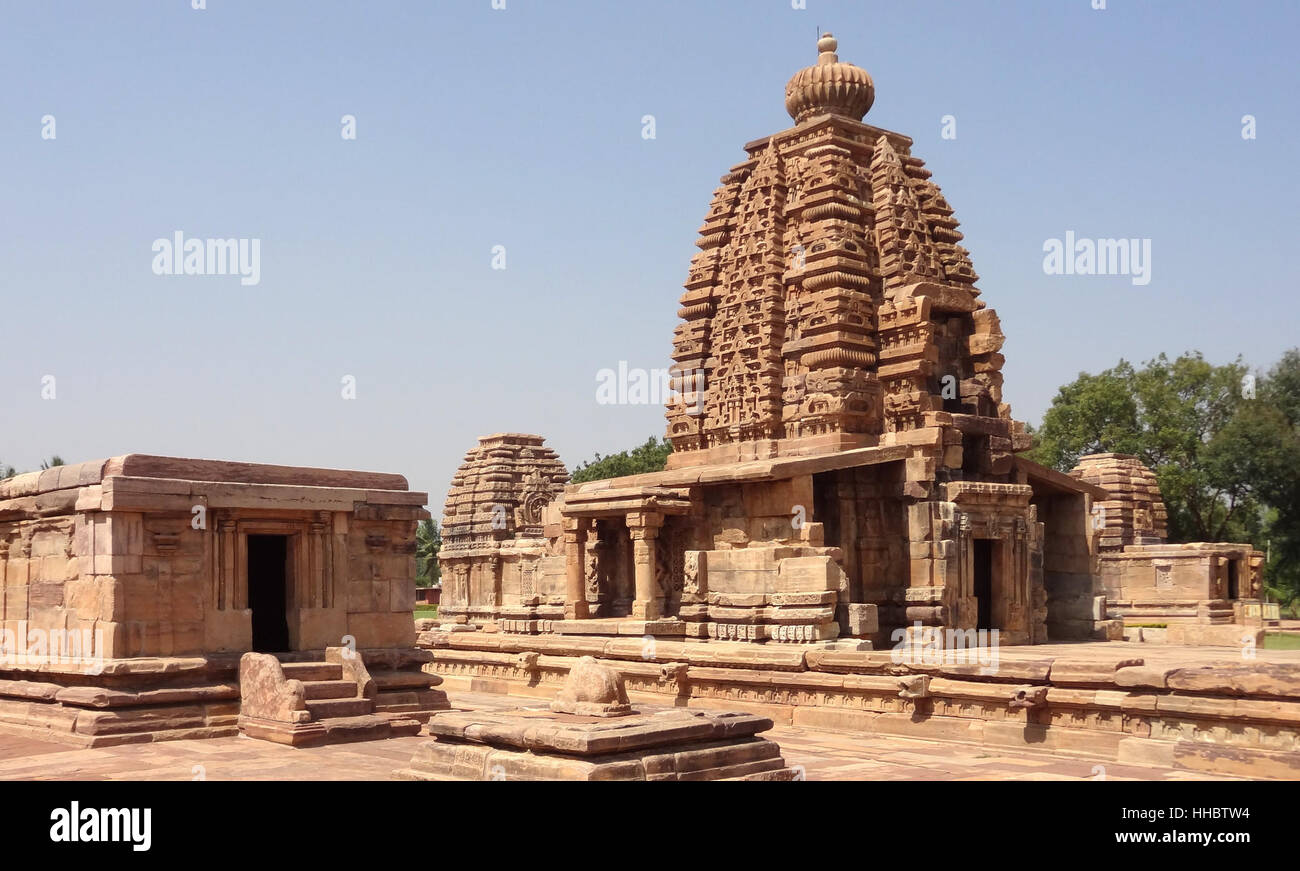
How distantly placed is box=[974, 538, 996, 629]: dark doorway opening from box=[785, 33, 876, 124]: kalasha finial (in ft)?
23.9

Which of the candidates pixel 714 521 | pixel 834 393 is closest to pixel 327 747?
pixel 714 521

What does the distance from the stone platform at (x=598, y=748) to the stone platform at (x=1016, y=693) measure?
3.76 metres

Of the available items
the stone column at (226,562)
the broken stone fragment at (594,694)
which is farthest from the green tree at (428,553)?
the broken stone fragment at (594,694)

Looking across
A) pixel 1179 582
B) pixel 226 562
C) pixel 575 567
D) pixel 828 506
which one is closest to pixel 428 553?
pixel 1179 582

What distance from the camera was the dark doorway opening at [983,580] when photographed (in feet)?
60.0

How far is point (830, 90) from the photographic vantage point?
65.9ft

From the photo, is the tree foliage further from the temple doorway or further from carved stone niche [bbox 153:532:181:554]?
carved stone niche [bbox 153:532:181:554]

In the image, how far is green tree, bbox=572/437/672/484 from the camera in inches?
2068

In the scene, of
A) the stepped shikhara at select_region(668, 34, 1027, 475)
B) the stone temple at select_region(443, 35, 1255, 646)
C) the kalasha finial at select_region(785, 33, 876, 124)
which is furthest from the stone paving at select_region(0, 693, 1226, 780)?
the kalasha finial at select_region(785, 33, 876, 124)

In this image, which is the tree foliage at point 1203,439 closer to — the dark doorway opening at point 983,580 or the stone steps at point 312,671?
the dark doorway opening at point 983,580

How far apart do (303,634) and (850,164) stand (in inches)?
443

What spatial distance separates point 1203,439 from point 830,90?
112 feet

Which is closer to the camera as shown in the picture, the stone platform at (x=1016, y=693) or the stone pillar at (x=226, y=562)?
the stone platform at (x=1016, y=693)

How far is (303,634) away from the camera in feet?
43.4
